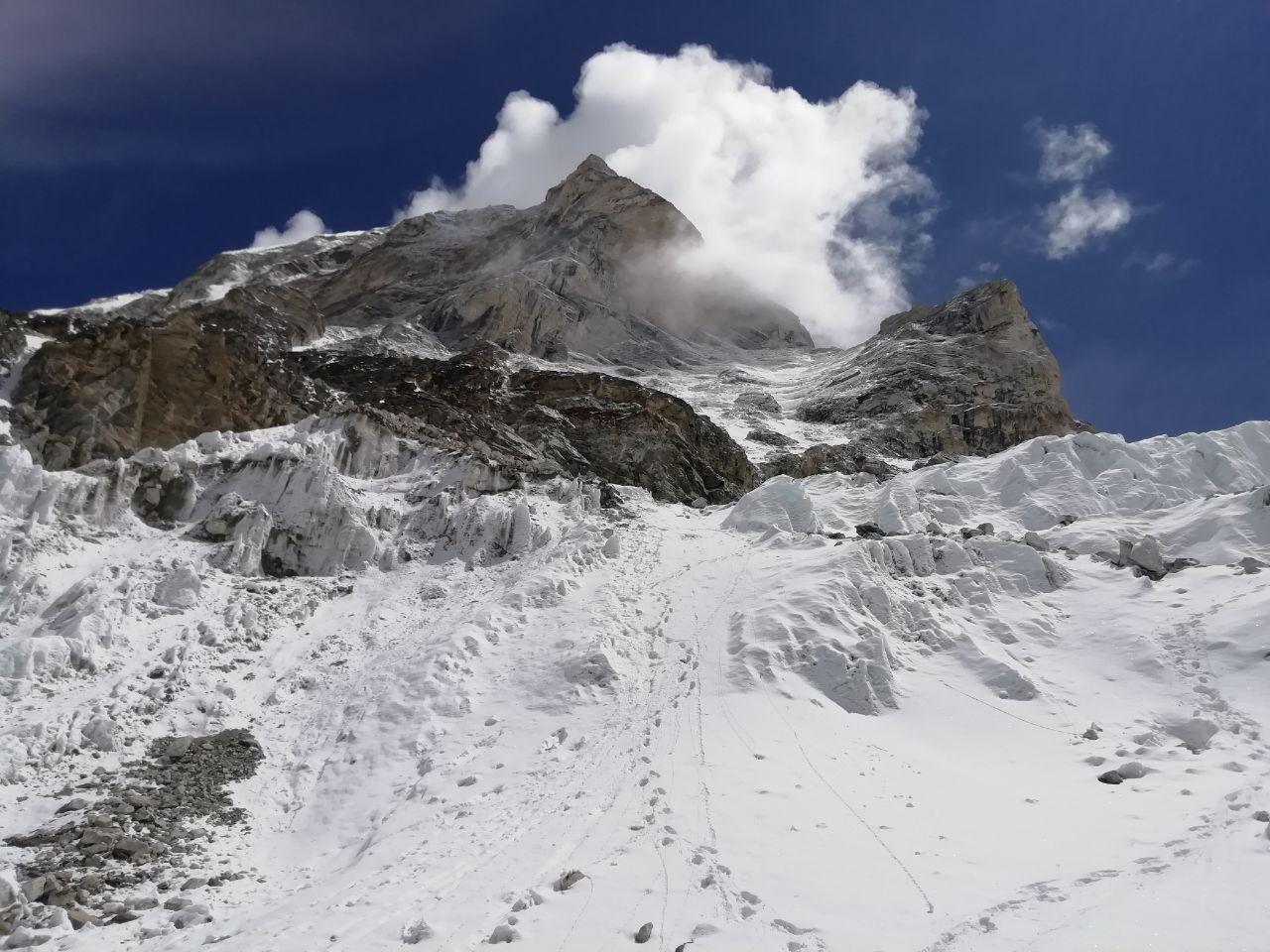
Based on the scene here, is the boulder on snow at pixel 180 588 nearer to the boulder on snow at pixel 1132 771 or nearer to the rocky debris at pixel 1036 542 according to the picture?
the boulder on snow at pixel 1132 771

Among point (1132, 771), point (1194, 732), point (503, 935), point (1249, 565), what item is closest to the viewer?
point (503, 935)

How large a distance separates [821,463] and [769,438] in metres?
7.24

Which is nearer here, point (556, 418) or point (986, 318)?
point (556, 418)

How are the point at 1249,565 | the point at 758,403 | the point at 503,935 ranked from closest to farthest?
the point at 503,935, the point at 1249,565, the point at 758,403

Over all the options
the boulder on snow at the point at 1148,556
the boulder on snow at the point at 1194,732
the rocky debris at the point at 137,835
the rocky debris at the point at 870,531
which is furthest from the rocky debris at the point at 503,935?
the rocky debris at the point at 870,531

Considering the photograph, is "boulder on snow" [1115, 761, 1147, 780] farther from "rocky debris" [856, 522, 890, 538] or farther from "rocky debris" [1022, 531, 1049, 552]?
"rocky debris" [856, 522, 890, 538]

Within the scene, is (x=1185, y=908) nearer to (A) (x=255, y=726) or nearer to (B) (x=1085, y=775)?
(B) (x=1085, y=775)

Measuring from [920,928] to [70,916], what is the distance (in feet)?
38.4

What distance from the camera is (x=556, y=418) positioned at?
178 ft

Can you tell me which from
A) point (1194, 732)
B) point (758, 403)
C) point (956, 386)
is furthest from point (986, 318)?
point (1194, 732)

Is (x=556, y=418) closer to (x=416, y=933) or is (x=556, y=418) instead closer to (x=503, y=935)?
(x=416, y=933)

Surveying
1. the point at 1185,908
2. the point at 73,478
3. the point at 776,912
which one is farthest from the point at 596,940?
the point at 73,478

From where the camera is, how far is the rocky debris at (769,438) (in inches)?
2770

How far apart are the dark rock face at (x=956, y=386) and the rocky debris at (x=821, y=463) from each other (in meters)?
8.80
